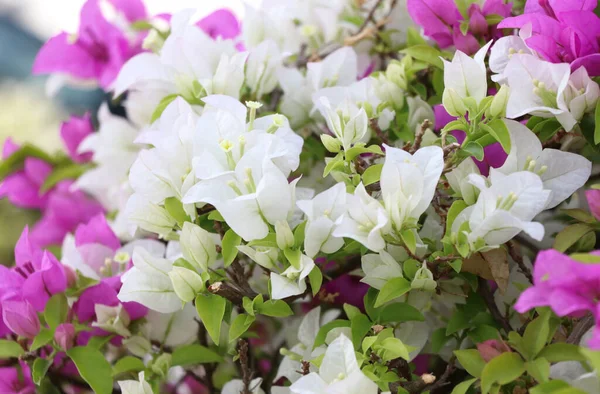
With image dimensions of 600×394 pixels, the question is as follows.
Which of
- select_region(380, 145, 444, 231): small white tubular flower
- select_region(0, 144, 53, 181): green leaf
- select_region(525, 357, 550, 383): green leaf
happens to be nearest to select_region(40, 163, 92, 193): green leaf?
select_region(0, 144, 53, 181): green leaf

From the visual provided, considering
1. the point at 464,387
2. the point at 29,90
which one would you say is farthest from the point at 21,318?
the point at 29,90

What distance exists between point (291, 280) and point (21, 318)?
0.76 ft

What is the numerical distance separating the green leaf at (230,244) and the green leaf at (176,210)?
43 millimetres

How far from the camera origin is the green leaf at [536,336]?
0.42 metres

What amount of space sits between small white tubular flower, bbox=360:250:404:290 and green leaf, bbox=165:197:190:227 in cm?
14

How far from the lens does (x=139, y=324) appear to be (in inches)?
23.7

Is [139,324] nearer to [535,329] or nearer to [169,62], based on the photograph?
[169,62]

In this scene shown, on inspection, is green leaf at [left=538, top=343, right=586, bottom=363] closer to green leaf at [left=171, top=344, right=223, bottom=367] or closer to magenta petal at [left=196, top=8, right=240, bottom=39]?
green leaf at [left=171, top=344, right=223, bottom=367]

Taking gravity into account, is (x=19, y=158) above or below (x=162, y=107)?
below

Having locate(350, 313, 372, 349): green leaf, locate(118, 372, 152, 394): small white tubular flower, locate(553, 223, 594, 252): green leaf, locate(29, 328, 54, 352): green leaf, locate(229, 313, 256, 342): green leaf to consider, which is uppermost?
locate(553, 223, 594, 252): green leaf

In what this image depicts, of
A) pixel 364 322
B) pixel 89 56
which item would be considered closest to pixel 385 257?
pixel 364 322

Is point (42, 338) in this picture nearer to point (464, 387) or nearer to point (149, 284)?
point (149, 284)

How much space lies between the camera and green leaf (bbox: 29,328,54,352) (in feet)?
1.75

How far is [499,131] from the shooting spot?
467mm
